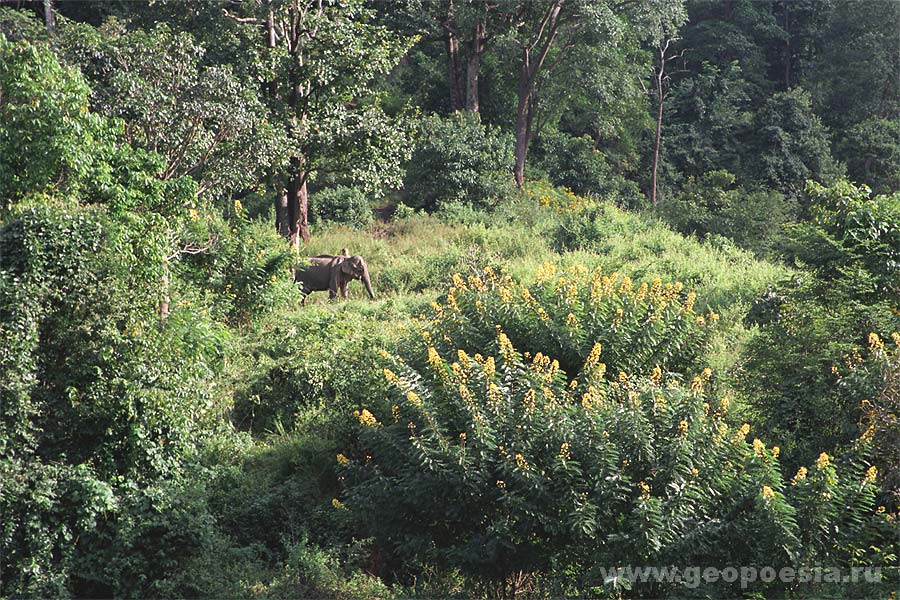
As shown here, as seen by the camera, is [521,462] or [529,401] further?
[529,401]

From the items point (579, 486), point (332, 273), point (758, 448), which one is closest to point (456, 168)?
point (332, 273)

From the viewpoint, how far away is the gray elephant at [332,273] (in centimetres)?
1844

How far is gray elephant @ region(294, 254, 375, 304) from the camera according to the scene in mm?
18438

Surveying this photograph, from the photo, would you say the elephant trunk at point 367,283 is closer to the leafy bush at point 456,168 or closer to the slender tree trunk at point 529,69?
the leafy bush at point 456,168

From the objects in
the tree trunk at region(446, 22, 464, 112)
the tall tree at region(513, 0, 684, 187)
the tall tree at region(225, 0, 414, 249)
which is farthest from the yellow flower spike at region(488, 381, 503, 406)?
the tree trunk at region(446, 22, 464, 112)

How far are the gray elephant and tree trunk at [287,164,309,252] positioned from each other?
496 mm

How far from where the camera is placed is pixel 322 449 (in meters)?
11.5

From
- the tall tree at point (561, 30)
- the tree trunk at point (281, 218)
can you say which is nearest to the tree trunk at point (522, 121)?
the tall tree at point (561, 30)

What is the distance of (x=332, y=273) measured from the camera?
18453 millimetres

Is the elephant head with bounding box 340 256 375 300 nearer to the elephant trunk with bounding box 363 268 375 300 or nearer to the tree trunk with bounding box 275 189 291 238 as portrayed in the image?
the elephant trunk with bounding box 363 268 375 300

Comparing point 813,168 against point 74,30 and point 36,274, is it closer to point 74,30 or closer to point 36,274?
point 74,30

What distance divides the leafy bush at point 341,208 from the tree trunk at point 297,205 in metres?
4.26

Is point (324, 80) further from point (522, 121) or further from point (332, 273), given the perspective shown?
point (522, 121)

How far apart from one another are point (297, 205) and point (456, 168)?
6.91 meters
